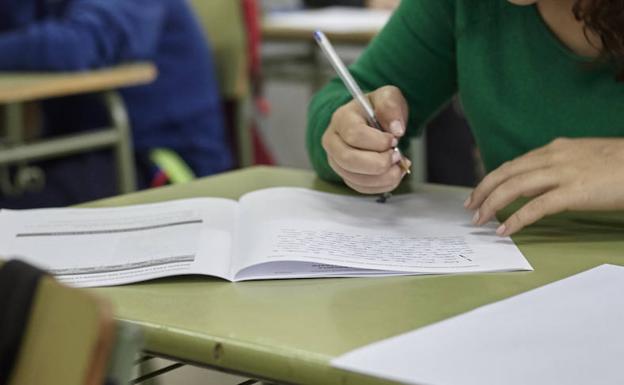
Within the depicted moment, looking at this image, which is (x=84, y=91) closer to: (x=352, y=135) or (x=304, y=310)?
(x=352, y=135)

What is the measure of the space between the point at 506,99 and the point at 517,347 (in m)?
0.64

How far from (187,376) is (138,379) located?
0.27 ft

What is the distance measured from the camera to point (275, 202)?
1.11m

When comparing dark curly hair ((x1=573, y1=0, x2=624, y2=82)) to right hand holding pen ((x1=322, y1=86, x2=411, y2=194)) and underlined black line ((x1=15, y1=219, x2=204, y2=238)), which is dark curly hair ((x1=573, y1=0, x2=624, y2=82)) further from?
underlined black line ((x1=15, y1=219, x2=204, y2=238))

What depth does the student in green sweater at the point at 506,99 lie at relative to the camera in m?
1.00

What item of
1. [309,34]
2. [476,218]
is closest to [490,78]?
[476,218]

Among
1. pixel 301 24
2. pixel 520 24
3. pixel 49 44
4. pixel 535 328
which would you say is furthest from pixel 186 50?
pixel 535 328

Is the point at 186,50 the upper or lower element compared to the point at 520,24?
lower

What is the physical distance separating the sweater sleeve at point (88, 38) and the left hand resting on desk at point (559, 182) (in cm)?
174

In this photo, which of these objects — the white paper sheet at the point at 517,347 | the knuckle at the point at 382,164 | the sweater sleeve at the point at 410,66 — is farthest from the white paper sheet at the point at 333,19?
the white paper sheet at the point at 517,347

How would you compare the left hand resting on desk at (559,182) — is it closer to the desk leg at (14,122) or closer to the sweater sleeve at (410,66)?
the sweater sleeve at (410,66)

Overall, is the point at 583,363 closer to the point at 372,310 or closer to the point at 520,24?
the point at 372,310

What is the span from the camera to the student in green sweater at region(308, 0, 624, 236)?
1.00 m

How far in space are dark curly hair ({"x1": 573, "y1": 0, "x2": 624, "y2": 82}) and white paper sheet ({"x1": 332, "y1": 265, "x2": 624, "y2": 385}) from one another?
0.42 m
